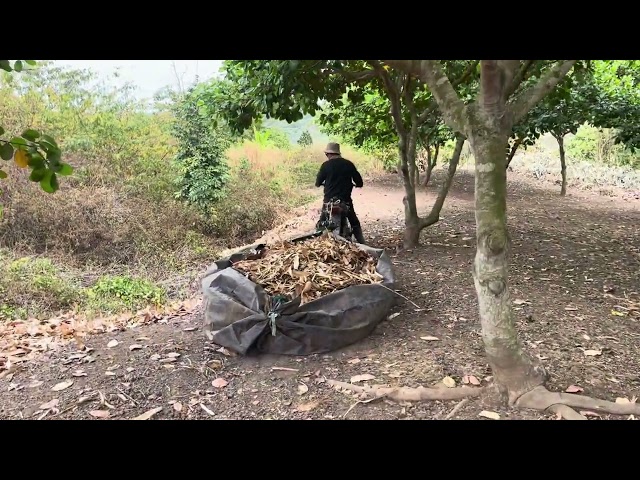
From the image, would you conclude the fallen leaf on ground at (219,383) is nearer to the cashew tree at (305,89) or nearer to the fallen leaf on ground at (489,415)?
the fallen leaf on ground at (489,415)

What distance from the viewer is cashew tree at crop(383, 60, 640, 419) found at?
2521mm

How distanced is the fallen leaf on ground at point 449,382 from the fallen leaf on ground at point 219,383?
4.63ft

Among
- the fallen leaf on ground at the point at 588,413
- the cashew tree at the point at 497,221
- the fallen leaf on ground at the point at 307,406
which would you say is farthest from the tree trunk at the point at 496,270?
the fallen leaf on ground at the point at 307,406

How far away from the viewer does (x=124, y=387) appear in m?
3.19

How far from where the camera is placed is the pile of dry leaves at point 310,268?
4.15 meters

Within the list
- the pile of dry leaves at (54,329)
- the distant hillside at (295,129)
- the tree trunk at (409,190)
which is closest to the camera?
the pile of dry leaves at (54,329)

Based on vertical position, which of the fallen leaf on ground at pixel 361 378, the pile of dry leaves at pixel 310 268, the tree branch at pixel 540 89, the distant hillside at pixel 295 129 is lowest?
the fallen leaf on ground at pixel 361 378

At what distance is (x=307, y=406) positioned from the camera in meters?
2.91

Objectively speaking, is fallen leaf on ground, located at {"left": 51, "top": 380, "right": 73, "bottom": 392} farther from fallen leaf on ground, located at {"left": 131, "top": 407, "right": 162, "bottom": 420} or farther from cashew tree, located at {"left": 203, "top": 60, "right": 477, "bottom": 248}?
cashew tree, located at {"left": 203, "top": 60, "right": 477, "bottom": 248}

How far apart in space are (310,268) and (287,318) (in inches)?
36.4

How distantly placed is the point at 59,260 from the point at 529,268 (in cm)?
769

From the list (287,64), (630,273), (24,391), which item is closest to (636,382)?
(630,273)

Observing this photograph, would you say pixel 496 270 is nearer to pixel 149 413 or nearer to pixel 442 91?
pixel 442 91

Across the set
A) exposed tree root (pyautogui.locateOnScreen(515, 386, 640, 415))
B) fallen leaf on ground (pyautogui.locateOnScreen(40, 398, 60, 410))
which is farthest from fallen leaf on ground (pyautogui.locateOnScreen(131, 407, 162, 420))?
exposed tree root (pyautogui.locateOnScreen(515, 386, 640, 415))
